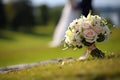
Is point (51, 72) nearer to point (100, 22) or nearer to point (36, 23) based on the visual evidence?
point (100, 22)

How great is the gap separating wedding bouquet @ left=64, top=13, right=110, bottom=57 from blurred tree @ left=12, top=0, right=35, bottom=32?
57.8m

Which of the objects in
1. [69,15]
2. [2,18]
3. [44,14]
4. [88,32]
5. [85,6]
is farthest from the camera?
[44,14]

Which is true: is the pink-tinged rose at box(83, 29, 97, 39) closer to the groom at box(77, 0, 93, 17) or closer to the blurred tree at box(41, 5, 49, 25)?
the groom at box(77, 0, 93, 17)

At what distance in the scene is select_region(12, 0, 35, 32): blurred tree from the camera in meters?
67.4

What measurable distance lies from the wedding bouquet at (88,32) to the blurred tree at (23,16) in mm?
57840

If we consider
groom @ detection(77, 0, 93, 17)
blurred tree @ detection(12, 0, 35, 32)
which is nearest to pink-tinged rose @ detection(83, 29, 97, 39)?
groom @ detection(77, 0, 93, 17)

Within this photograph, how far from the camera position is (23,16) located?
68688 mm

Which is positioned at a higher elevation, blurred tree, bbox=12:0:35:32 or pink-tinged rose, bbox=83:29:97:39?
blurred tree, bbox=12:0:35:32

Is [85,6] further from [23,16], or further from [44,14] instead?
[44,14]

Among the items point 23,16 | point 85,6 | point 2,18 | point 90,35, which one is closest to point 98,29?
point 90,35

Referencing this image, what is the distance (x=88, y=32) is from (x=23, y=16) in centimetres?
6038

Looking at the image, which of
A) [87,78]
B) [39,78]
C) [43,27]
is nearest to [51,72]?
[39,78]

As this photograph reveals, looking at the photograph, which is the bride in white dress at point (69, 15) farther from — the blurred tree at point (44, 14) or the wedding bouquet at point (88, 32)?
the blurred tree at point (44, 14)

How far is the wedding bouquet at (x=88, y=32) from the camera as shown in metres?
8.72
